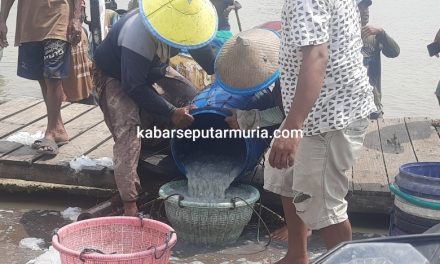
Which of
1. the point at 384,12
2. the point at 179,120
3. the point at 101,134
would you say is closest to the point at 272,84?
the point at 179,120

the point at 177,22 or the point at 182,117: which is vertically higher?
the point at 177,22

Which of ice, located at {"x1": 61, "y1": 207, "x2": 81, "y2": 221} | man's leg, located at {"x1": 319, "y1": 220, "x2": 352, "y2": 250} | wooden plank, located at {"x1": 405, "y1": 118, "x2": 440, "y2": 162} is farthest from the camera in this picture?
wooden plank, located at {"x1": 405, "y1": 118, "x2": 440, "y2": 162}

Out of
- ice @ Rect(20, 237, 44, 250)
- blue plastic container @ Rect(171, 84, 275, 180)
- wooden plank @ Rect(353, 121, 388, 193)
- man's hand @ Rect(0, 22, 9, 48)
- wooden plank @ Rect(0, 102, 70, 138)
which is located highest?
man's hand @ Rect(0, 22, 9, 48)

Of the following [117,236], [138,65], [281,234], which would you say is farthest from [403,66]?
[117,236]

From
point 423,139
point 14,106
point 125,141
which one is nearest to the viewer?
point 125,141

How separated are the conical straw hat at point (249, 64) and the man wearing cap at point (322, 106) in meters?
0.82

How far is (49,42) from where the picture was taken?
4.99 metres

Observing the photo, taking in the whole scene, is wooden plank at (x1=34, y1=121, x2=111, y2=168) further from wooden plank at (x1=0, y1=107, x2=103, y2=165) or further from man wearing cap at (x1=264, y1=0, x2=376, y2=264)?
man wearing cap at (x1=264, y1=0, x2=376, y2=264)

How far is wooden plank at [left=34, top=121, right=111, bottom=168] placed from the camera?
4946 millimetres

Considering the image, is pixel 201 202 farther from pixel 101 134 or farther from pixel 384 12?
pixel 384 12

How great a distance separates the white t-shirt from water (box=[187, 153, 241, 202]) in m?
1.20

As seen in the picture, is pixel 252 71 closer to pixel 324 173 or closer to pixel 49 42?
pixel 324 173

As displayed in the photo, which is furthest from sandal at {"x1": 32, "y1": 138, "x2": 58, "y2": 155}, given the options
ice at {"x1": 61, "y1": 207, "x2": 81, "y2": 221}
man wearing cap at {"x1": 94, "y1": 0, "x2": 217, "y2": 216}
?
man wearing cap at {"x1": 94, "y1": 0, "x2": 217, "y2": 216}

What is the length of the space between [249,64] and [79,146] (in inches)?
72.5
